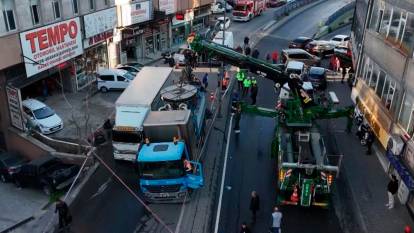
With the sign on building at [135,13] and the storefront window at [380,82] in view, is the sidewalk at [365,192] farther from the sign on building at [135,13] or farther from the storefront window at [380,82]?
the sign on building at [135,13]

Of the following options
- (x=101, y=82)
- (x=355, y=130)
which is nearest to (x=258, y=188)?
(x=355, y=130)

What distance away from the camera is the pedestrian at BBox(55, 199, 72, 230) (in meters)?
16.2

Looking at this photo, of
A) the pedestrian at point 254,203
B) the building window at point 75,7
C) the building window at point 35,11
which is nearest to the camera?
the pedestrian at point 254,203

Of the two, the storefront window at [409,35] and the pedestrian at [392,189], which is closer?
the pedestrian at [392,189]

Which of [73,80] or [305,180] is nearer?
[305,180]

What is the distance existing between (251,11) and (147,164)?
145 ft

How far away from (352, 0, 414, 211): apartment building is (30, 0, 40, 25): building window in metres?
19.7

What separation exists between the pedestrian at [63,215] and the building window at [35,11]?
13063mm

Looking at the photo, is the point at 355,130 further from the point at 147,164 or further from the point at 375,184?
the point at 147,164

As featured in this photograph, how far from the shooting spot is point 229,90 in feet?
105

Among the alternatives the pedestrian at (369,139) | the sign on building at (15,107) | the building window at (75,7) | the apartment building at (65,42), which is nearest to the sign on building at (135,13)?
the apartment building at (65,42)

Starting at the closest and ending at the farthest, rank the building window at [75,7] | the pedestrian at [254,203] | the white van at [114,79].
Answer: the pedestrian at [254,203], the building window at [75,7], the white van at [114,79]

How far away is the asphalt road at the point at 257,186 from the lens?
16.5 metres

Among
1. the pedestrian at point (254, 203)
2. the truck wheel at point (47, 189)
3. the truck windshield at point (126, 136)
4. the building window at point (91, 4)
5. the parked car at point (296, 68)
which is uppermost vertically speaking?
the building window at point (91, 4)
